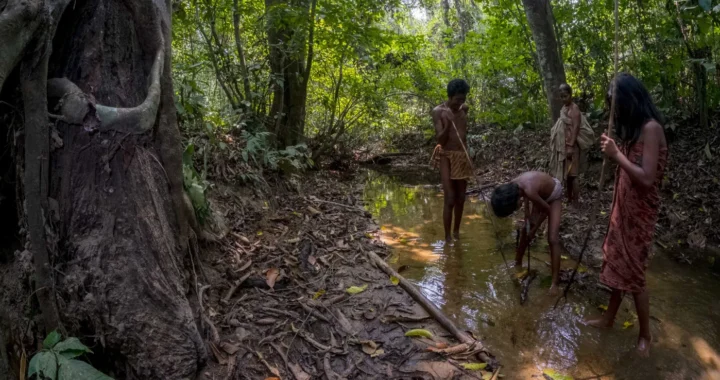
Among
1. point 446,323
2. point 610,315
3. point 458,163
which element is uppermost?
point 458,163

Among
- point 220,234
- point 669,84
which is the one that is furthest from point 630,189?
point 669,84

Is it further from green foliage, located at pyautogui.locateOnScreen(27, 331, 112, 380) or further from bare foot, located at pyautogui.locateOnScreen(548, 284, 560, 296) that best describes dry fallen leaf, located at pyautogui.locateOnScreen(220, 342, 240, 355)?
bare foot, located at pyautogui.locateOnScreen(548, 284, 560, 296)

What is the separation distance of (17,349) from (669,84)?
8.68m

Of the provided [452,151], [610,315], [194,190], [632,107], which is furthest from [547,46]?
[194,190]

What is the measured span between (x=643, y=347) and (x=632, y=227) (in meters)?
0.86

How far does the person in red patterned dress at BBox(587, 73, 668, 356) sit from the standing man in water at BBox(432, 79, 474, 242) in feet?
7.74

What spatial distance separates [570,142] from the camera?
281 inches

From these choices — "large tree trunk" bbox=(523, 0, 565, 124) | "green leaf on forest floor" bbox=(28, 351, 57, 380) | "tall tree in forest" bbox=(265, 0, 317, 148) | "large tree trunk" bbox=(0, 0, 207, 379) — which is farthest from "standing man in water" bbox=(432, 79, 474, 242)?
"green leaf on forest floor" bbox=(28, 351, 57, 380)

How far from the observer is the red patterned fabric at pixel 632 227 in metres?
3.13

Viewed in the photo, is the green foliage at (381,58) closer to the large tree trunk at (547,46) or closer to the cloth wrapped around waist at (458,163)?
the large tree trunk at (547,46)

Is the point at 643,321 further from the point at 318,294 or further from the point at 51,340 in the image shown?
the point at 51,340

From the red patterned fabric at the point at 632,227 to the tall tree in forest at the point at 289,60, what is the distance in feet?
16.2

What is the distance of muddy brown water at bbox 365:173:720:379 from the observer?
315 centimetres

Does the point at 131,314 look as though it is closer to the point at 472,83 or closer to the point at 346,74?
the point at 346,74
